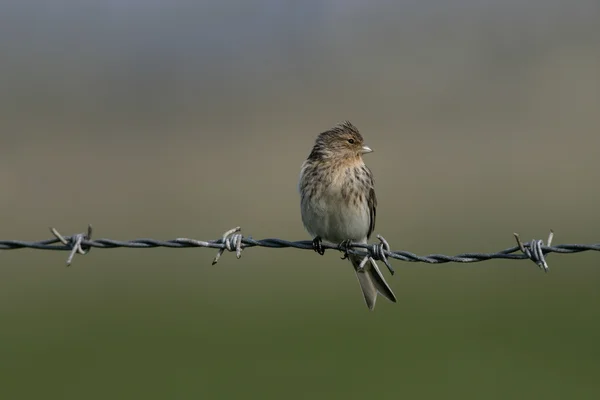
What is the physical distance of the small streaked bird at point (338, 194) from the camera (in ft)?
24.8

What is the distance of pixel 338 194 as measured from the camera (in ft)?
24.9

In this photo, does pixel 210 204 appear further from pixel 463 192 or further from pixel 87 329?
pixel 87 329

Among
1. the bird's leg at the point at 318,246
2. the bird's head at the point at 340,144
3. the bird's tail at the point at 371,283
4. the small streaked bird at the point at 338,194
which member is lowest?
the bird's tail at the point at 371,283

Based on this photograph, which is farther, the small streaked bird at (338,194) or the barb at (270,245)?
the small streaked bird at (338,194)

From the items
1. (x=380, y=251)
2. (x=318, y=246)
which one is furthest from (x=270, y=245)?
(x=318, y=246)

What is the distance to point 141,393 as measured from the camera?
1004 cm

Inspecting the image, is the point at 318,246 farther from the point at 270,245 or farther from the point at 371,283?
the point at 270,245

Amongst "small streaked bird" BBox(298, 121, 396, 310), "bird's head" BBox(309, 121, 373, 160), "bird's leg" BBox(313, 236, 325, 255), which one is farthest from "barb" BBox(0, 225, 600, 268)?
"bird's head" BBox(309, 121, 373, 160)

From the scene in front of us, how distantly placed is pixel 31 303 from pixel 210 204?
14.1ft

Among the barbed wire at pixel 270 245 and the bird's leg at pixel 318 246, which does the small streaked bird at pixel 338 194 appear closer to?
the bird's leg at pixel 318 246

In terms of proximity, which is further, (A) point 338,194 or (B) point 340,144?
(B) point 340,144

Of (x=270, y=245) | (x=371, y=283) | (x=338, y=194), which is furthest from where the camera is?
(x=338, y=194)

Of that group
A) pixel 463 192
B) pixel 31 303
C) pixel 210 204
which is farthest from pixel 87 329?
pixel 463 192

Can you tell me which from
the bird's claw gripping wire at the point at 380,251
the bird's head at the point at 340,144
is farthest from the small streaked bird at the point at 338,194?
the bird's claw gripping wire at the point at 380,251
